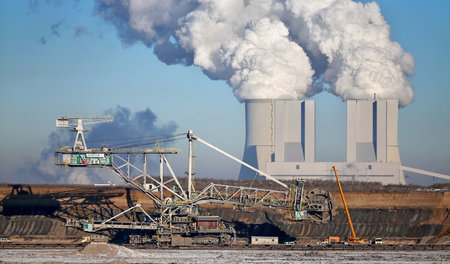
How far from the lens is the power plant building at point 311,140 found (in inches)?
6447

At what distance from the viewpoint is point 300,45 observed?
602 ft

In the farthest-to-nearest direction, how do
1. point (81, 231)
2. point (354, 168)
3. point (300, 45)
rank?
point (300, 45), point (354, 168), point (81, 231)

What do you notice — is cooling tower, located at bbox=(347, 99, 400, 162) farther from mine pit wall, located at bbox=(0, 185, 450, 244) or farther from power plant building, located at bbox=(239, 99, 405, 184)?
mine pit wall, located at bbox=(0, 185, 450, 244)

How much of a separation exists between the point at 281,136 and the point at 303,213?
85010 mm

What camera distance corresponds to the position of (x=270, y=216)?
94.0 m

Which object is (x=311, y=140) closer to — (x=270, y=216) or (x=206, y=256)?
(x=270, y=216)

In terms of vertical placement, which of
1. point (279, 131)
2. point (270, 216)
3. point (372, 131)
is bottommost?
point (270, 216)

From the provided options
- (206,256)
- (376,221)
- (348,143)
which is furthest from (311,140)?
(206,256)

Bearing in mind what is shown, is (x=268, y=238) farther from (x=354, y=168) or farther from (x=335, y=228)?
(x=354, y=168)

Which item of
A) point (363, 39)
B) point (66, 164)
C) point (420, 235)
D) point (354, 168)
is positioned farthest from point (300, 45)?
point (66, 164)

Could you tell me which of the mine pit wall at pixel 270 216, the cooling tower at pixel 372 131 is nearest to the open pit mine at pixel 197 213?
the mine pit wall at pixel 270 216

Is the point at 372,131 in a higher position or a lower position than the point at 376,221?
higher

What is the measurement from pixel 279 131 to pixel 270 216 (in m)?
74.9

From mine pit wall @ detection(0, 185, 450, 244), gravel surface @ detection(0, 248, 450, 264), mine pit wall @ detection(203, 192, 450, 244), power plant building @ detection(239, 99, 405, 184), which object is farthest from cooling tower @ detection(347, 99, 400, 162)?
gravel surface @ detection(0, 248, 450, 264)
